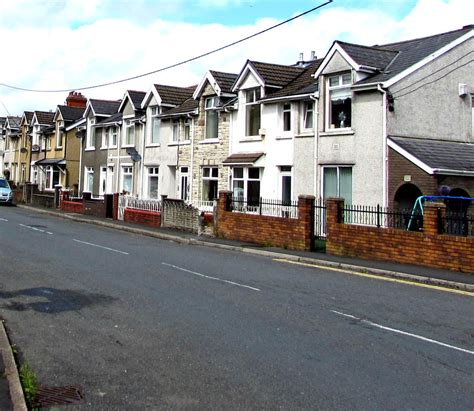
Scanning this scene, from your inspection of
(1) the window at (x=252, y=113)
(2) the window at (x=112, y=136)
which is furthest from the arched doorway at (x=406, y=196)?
(2) the window at (x=112, y=136)

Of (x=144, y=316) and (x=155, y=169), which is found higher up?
(x=155, y=169)

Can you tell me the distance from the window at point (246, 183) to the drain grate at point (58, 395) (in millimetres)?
19745

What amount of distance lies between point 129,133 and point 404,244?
79.6 ft

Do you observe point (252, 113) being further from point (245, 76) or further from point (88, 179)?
point (88, 179)

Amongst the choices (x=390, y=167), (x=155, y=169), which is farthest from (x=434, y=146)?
(x=155, y=169)

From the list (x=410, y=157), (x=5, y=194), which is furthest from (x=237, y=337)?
(x=5, y=194)

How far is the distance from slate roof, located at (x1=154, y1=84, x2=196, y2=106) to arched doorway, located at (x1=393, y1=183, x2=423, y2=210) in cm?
1648

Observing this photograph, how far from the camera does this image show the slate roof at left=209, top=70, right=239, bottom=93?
2743 cm

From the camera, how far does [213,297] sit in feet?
32.6

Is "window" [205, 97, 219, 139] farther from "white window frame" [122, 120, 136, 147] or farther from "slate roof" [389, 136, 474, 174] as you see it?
"slate roof" [389, 136, 474, 174]

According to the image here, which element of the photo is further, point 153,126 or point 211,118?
point 153,126

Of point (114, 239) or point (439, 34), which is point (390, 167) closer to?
point (439, 34)

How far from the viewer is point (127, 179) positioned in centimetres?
3625

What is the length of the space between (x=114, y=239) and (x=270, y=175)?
7.31 meters
